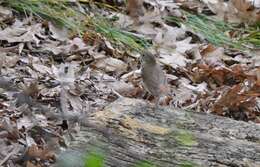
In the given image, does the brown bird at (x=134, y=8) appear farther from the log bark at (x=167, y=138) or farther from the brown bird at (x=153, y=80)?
the log bark at (x=167, y=138)

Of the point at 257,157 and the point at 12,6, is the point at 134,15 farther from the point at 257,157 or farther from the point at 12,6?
the point at 257,157

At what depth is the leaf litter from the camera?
3.33 meters

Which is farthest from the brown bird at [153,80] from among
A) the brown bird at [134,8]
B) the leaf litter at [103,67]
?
the brown bird at [134,8]

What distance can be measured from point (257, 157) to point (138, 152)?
1.49 feet

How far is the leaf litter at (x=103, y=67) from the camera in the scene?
3.33 meters

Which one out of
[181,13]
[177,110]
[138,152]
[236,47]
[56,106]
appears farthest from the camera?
[181,13]

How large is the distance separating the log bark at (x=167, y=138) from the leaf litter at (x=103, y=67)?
45 centimetres

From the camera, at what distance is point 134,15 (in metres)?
5.30

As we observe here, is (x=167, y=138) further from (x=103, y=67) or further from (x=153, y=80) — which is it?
(x=103, y=67)

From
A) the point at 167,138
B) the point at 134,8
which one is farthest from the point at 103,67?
the point at 167,138

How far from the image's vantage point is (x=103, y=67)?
14.2 ft

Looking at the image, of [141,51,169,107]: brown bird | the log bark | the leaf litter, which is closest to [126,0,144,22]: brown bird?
the leaf litter

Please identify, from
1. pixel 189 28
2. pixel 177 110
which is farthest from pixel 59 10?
pixel 177 110

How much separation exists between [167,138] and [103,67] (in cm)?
182
